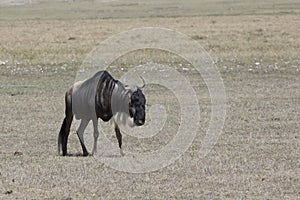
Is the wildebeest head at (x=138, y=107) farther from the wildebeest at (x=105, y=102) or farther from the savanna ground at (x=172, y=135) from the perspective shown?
the savanna ground at (x=172, y=135)

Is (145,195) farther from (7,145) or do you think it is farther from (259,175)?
(7,145)

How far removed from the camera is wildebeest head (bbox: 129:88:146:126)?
1216 cm

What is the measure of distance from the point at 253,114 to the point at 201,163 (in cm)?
598

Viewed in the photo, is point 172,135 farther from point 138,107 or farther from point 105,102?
point 138,107

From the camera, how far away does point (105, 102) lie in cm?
1272

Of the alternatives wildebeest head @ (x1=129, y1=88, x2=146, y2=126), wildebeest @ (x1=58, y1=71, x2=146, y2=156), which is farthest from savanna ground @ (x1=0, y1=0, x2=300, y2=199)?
wildebeest head @ (x1=129, y1=88, x2=146, y2=126)

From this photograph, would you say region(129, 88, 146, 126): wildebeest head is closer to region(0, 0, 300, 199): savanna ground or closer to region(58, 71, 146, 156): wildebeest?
region(58, 71, 146, 156): wildebeest

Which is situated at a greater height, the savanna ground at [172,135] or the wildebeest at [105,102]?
the wildebeest at [105,102]

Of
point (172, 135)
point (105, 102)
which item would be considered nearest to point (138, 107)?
point (105, 102)

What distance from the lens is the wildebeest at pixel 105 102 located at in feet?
40.2

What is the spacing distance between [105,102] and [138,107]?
2.42ft

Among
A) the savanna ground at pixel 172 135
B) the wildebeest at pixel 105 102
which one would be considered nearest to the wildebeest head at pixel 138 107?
the wildebeest at pixel 105 102

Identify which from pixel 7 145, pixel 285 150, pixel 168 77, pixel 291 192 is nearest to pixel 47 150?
pixel 7 145

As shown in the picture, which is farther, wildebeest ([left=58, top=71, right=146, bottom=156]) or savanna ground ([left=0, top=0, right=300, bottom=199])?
wildebeest ([left=58, top=71, right=146, bottom=156])
